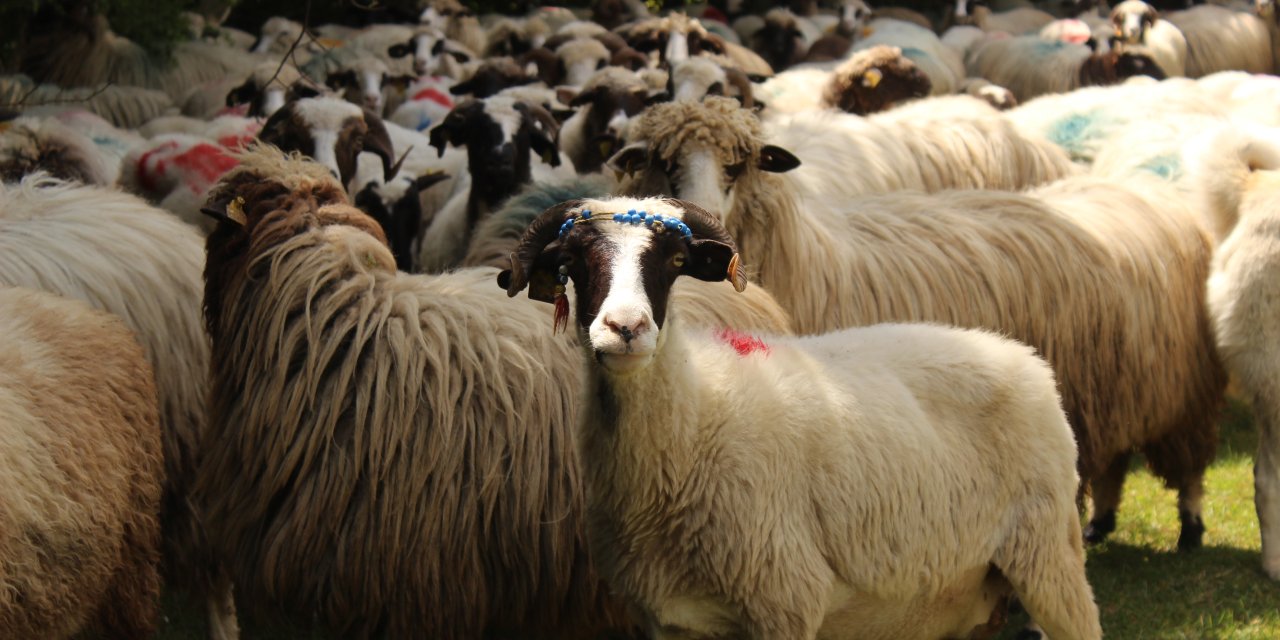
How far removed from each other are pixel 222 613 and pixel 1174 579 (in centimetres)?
350

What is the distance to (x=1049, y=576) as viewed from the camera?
3.85 meters

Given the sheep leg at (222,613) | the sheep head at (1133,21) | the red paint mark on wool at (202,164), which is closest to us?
the sheep leg at (222,613)

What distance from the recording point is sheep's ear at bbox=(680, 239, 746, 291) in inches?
130

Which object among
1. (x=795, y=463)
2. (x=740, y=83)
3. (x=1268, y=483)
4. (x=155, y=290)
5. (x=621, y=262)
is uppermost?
(x=621, y=262)

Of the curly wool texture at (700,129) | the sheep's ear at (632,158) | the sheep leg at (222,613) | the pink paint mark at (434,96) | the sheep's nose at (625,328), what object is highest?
the sheep's nose at (625,328)

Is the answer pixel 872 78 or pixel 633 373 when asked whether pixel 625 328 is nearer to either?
pixel 633 373

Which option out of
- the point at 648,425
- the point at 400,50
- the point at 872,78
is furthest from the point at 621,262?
the point at 400,50

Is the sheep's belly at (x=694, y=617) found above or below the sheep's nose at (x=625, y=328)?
below

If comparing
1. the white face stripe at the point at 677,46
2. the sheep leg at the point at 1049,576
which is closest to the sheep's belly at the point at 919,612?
the sheep leg at the point at 1049,576

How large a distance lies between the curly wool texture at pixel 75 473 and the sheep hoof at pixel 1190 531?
4.03m

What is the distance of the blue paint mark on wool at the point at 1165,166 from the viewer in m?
6.46

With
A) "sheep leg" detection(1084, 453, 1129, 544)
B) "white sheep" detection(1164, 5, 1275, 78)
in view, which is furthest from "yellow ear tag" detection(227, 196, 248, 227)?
"white sheep" detection(1164, 5, 1275, 78)

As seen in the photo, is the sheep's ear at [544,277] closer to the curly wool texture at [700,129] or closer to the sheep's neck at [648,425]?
the sheep's neck at [648,425]

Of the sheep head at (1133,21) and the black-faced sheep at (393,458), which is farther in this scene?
the sheep head at (1133,21)
